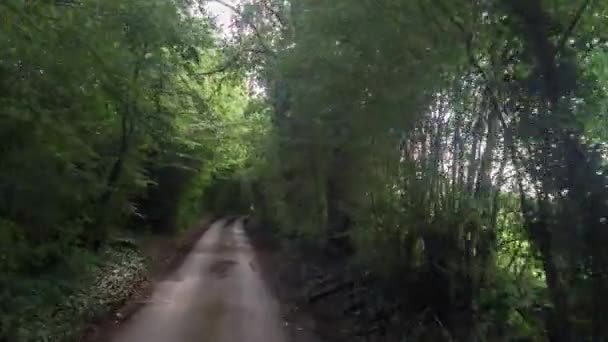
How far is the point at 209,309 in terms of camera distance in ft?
40.0

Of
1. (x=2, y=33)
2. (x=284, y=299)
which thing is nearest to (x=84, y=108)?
(x=2, y=33)

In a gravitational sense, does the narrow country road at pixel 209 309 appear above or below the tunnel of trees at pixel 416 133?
below

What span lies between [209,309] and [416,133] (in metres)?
5.35

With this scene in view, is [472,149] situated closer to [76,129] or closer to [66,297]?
[76,129]

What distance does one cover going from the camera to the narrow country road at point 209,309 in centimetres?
985

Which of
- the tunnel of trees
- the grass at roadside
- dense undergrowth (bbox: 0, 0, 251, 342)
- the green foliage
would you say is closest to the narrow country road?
the grass at roadside

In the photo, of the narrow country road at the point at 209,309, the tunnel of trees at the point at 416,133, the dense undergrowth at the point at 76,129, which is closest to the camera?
the tunnel of trees at the point at 416,133

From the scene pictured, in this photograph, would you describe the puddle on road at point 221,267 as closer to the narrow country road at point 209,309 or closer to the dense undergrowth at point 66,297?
the narrow country road at point 209,309

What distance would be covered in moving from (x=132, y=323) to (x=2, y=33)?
573 cm

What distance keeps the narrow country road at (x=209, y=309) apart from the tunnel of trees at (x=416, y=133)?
174 centimetres

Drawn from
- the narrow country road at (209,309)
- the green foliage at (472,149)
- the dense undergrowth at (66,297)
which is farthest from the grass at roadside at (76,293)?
the green foliage at (472,149)

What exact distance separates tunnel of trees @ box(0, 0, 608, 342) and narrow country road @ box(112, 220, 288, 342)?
5.72ft

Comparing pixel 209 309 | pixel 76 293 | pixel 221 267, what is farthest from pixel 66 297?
pixel 221 267

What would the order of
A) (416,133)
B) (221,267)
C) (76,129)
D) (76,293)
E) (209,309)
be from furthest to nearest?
1. (221,267)
2. (209,309)
3. (76,293)
4. (76,129)
5. (416,133)
